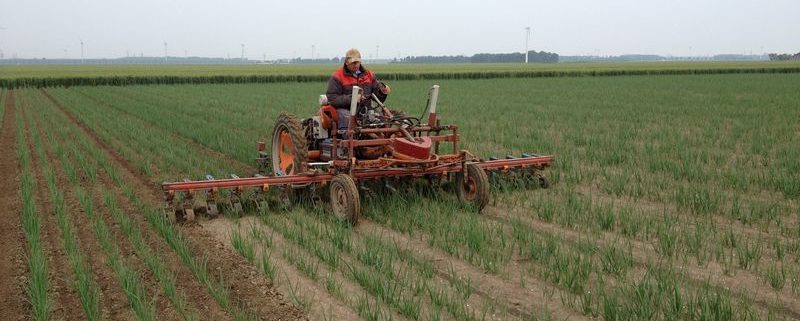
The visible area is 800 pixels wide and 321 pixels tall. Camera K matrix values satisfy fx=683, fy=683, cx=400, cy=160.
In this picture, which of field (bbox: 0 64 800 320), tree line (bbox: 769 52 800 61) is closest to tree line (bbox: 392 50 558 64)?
tree line (bbox: 769 52 800 61)

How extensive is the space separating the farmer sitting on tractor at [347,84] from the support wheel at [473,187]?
118 cm

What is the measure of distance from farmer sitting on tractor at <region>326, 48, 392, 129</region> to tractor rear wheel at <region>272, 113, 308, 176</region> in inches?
17.4

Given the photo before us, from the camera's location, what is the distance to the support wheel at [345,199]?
570 cm

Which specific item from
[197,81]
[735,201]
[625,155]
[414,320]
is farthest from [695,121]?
[197,81]

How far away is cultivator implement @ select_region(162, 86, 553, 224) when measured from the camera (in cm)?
606

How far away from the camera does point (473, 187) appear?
6.39 meters

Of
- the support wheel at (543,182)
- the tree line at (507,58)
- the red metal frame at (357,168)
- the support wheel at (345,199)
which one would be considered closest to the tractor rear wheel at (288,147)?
the red metal frame at (357,168)

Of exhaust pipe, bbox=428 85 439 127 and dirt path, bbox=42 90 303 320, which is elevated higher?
exhaust pipe, bbox=428 85 439 127

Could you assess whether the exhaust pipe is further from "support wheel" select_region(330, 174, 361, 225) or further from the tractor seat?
"support wheel" select_region(330, 174, 361, 225)

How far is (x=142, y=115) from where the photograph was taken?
16438 millimetres

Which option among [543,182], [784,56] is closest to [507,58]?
[784,56]

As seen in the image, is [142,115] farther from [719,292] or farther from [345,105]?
[719,292]

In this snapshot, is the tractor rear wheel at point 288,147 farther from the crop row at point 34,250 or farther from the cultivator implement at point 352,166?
the crop row at point 34,250

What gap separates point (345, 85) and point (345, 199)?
1.46 m
